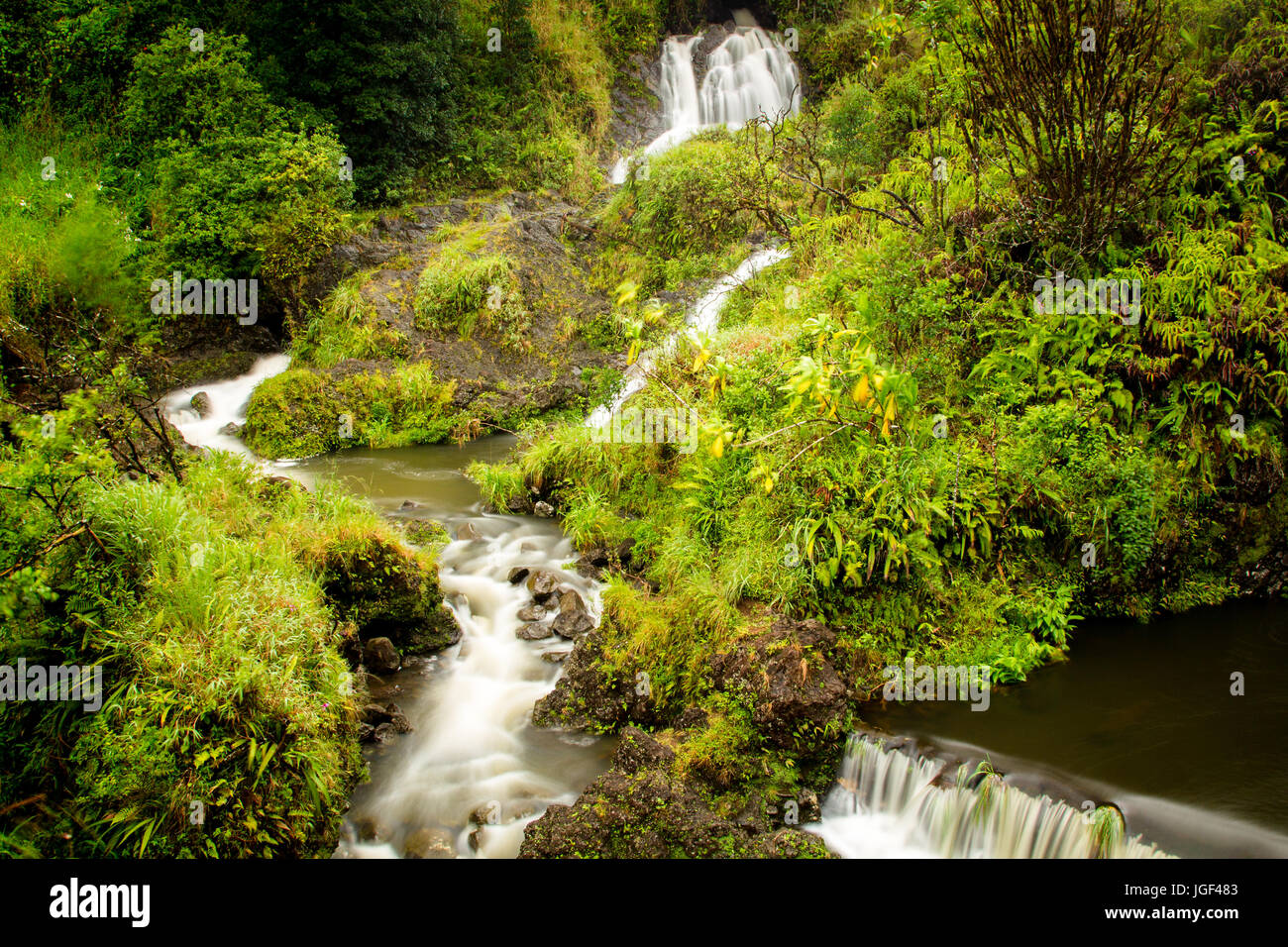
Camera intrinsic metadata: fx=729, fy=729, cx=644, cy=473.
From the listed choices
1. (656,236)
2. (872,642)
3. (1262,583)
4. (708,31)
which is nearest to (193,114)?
(656,236)

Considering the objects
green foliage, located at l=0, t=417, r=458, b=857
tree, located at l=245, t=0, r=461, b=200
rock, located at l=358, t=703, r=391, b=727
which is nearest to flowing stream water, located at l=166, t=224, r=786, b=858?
rock, located at l=358, t=703, r=391, b=727

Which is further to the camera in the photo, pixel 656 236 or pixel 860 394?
pixel 656 236

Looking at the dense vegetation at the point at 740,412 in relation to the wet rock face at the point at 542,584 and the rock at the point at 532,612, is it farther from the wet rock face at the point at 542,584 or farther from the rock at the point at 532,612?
the rock at the point at 532,612

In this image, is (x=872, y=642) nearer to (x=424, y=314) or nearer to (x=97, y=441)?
(x=97, y=441)

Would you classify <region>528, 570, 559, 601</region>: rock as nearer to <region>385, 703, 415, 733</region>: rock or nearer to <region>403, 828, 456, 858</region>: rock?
<region>385, 703, 415, 733</region>: rock

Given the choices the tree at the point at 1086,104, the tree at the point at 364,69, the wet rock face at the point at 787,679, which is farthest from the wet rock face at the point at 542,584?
the tree at the point at 364,69

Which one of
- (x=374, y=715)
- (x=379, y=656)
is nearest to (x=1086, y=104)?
(x=379, y=656)

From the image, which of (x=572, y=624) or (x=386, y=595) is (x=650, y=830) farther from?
(x=386, y=595)

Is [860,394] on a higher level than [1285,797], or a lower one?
higher

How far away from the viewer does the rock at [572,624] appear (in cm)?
698

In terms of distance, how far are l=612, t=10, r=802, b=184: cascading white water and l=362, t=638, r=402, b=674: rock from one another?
13.7 m

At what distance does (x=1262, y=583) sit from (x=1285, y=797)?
330 centimetres

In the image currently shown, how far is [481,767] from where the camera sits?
5.61 m
